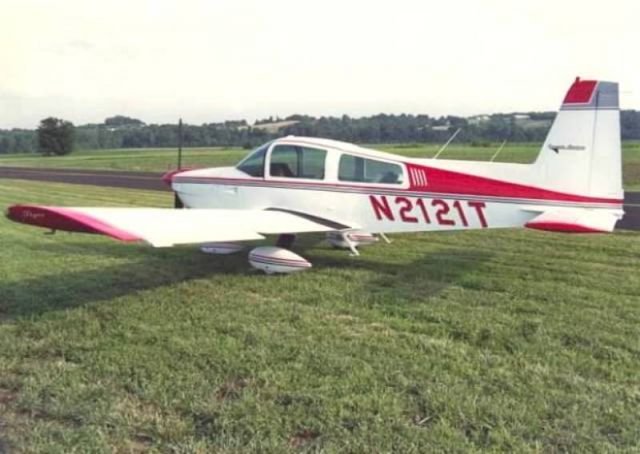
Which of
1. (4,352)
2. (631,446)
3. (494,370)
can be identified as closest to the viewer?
(631,446)

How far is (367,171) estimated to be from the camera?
756 centimetres

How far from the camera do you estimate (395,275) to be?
693 centimetres

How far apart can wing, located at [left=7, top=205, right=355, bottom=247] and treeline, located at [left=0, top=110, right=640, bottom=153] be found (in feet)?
16.8

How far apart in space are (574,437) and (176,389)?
2.46m

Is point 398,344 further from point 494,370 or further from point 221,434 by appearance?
point 221,434

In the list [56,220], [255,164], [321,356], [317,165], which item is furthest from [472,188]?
[56,220]

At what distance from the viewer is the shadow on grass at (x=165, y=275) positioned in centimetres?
582

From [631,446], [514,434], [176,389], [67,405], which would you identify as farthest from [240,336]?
[631,446]

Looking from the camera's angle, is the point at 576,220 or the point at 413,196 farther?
the point at 413,196

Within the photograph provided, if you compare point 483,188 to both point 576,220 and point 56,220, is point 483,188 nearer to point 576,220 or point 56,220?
point 576,220

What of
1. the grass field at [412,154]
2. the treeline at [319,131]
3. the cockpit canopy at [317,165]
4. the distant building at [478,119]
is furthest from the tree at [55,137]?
the cockpit canopy at [317,165]

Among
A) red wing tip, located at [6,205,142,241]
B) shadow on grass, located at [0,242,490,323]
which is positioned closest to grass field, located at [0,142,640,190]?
shadow on grass, located at [0,242,490,323]

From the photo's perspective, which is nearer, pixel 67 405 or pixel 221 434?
pixel 221 434

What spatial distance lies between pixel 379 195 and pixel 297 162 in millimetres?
1335
